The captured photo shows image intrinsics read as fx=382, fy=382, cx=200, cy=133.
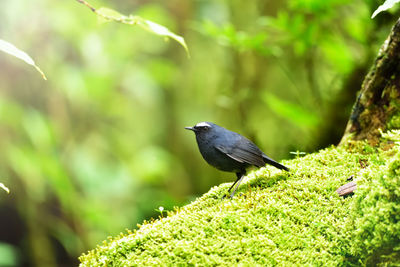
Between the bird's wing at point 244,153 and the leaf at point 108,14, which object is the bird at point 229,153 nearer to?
the bird's wing at point 244,153

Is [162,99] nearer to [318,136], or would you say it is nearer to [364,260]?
[318,136]

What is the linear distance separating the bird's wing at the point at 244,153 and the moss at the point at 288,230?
414 mm

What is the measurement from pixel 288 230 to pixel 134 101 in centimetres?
548

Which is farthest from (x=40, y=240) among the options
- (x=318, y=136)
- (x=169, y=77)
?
(x=318, y=136)

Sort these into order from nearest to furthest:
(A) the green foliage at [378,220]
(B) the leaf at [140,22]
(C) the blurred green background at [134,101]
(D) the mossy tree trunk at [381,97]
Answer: (A) the green foliage at [378,220] < (B) the leaf at [140,22] < (D) the mossy tree trunk at [381,97] < (C) the blurred green background at [134,101]

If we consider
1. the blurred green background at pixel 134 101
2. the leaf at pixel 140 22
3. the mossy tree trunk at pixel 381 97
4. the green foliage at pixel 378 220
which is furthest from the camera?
the blurred green background at pixel 134 101

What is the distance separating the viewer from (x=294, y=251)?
1.90m

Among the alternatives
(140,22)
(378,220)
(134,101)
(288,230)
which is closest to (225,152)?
(288,230)

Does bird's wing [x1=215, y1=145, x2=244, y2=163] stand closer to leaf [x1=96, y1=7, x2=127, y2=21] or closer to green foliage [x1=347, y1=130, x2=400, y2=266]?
green foliage [x1=347, y1=130, x2=400, y2=266]

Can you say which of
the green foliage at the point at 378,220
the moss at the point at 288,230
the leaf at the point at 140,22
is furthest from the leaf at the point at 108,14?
the green foliage at the point at 378,220

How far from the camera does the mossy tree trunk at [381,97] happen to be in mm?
2766

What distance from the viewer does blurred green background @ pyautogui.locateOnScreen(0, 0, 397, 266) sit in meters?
4.48

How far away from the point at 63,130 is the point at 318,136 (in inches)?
137

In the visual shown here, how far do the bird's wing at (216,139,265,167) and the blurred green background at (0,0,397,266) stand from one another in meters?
1.22
